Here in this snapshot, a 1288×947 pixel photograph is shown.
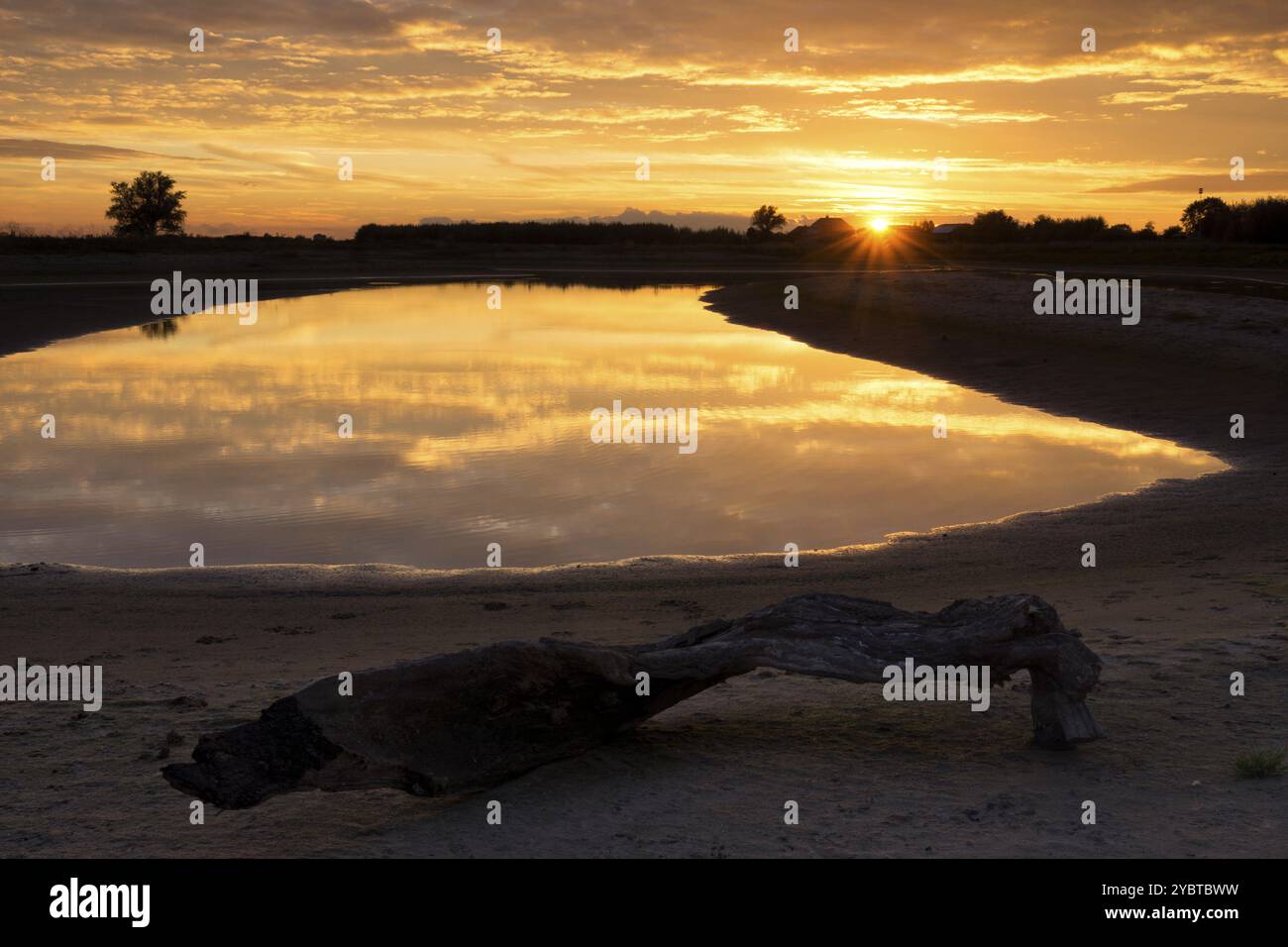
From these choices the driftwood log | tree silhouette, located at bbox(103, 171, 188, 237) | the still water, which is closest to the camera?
the driftwood log

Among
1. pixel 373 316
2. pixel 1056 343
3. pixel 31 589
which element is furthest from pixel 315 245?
pixel 31 589

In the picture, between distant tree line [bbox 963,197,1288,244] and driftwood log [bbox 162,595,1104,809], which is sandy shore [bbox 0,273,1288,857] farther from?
distant tree line [bbox 963,197,1288,244]

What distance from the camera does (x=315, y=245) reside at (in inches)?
4139

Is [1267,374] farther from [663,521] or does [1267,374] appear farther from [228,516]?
[228,516]

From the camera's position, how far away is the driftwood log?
5578 millimetres

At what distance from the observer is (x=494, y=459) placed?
18.0 m

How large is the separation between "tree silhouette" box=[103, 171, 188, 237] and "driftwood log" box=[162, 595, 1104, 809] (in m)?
120

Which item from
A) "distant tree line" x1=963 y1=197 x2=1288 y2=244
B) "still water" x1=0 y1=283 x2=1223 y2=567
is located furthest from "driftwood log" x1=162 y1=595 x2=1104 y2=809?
"distant tree line" x1=963 y1=197 x2=1288 y2=244

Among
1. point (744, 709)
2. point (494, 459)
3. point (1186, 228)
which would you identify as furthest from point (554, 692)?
point (1186, 228)

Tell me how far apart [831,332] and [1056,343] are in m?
9.93

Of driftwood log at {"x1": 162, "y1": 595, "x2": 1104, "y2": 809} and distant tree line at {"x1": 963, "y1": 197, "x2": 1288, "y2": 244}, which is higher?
distant tree line at {"x1": 963, "y1": 197, "x2": 1288, "y2": 244}

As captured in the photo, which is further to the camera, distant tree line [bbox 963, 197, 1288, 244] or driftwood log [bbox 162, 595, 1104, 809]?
distant tree line [bbox 963, 197, 1288, 244]

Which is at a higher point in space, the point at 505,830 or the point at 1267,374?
the point at 1267,374

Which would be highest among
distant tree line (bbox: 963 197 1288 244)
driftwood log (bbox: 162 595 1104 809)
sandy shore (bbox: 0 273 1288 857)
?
distant tree line (bbox: 963 197 1288 244)
